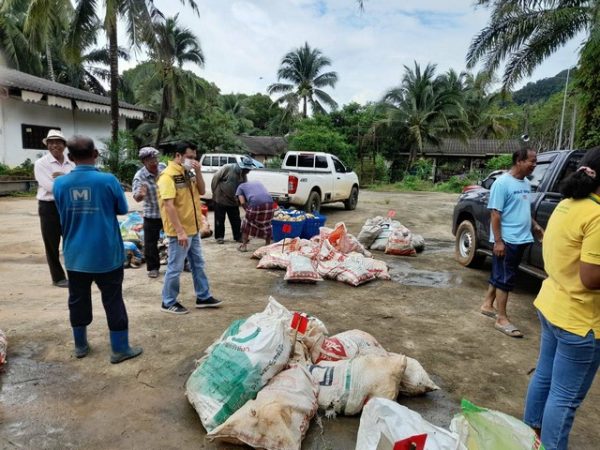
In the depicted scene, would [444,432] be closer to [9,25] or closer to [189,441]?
[189,441]

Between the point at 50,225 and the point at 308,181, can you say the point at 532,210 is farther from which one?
the point at 308,181

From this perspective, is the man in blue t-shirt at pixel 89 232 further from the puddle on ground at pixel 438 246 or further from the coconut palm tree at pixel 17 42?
the coconut palm tree at pixel 17 42

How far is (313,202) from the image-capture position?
36.3ft

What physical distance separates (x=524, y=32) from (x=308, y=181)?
9770 millimetres

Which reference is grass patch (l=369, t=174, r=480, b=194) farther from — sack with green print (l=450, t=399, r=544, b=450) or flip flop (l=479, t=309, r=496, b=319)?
sack with green print (l=450, t=399, r=544, b=450)

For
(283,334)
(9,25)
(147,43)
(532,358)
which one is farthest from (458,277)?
(9,25)

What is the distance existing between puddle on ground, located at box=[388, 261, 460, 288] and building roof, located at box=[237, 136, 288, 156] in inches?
1263

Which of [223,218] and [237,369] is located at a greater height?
[223,218]

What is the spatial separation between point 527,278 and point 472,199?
1404 mm

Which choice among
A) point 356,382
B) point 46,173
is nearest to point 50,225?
point 46,173

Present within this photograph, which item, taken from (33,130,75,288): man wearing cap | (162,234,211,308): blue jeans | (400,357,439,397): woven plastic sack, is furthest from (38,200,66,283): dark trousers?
(400,357,439,397): woven plastic sack

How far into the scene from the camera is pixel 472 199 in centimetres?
658

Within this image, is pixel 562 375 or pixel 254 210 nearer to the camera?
pixel 562 375

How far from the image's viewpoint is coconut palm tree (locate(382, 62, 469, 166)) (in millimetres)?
30141
